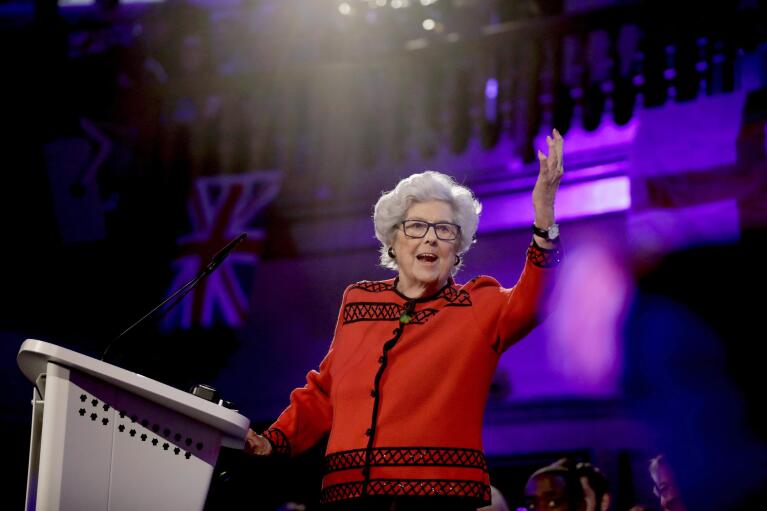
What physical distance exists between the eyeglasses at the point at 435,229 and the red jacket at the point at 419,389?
0.12 metres

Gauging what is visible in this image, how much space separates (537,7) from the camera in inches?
173

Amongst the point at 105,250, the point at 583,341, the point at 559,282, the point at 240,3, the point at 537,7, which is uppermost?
the point at 240,3

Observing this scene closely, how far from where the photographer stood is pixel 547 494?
3.61m

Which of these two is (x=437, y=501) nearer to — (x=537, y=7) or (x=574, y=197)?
(x=574, y=197)

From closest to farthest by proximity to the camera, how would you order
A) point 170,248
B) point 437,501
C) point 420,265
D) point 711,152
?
point 437,501
point 420,265
point 711,152
point 170,248

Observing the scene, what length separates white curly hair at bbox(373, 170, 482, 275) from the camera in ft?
6.76

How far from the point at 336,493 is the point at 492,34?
2932 mm

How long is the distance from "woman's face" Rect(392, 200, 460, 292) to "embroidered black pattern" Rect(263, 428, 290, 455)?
426 millimetres

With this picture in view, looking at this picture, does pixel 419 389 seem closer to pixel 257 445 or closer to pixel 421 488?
pixel 421 488

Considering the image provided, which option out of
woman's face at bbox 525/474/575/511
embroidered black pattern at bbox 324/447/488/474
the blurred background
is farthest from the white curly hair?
the blurred background

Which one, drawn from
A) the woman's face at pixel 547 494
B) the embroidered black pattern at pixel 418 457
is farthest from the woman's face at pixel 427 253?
the woman's face at pixel 547 494

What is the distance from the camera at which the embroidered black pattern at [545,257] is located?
72.0 inches

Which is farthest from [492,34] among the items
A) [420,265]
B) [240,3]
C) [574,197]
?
[420,265]

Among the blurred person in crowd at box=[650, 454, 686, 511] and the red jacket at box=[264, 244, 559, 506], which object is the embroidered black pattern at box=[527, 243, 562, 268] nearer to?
the red jacket at box=[264, 244, 559, 506]
